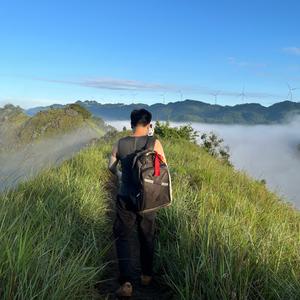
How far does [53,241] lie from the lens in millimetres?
5473

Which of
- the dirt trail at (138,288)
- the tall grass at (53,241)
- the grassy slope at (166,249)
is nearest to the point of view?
the tall grass at (53,241)

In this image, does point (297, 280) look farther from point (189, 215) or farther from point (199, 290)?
point (189, 215)

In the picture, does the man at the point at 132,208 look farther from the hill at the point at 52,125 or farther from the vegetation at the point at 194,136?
the hill at the point at 52,125

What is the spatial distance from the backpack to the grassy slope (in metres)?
0.61

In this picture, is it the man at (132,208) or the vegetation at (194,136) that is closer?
the man at (132,208)

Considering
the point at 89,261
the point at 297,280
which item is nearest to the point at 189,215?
the point at 89,261

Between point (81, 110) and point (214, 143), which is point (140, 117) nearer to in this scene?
point (214, 143)

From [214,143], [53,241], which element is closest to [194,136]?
[214,143]

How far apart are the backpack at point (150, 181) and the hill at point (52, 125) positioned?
47144 mm

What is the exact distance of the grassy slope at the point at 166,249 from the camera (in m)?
4.55

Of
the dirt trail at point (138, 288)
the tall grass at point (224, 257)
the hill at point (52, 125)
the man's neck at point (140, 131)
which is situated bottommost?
the hill at point (52, 125)

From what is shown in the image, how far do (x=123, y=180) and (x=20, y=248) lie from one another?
7.00 ft

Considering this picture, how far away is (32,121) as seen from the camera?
7894 cm

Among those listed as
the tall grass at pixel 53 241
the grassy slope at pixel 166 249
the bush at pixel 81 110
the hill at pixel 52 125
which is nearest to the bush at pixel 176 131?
the hill at pixel 52 125
